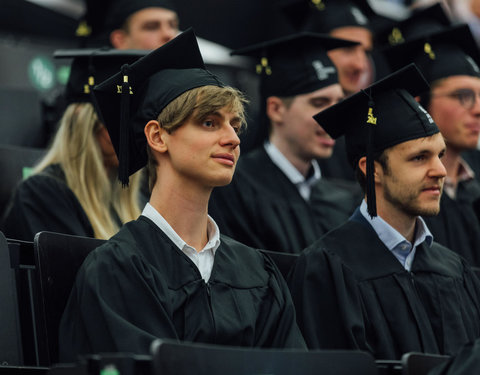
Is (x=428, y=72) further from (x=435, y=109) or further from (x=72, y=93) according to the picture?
(x=72, y=93)

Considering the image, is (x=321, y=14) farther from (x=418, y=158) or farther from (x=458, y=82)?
(x=418, y=158)

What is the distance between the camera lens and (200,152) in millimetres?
3096

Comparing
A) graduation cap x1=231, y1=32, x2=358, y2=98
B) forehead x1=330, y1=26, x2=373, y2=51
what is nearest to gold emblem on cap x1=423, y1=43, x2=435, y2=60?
graduation cap x1=231, y1=32, x2=358, y2=98

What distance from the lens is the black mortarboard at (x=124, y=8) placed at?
5.77 m

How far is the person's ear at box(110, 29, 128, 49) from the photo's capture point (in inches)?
225

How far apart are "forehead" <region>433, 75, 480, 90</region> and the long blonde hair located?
2.02 m

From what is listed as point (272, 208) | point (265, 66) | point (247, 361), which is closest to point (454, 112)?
point (265, 66)

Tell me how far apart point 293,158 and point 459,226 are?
3.18 feet

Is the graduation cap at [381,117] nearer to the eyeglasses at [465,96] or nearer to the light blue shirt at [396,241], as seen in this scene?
the light blue shirt at [396,241]

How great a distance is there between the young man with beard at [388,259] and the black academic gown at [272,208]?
0.96 metres

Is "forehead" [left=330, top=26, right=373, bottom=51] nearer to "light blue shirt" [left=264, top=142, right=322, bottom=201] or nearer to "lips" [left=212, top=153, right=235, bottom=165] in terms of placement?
"light blue shirt" [left=264, top=142, right=322, bottom=201]

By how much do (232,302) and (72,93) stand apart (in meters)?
1.78

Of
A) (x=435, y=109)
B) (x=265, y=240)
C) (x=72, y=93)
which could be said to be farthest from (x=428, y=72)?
(x=72, y=93)

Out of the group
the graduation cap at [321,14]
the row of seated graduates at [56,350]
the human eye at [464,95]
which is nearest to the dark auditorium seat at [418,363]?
the row of seated graduates at [56,350]
